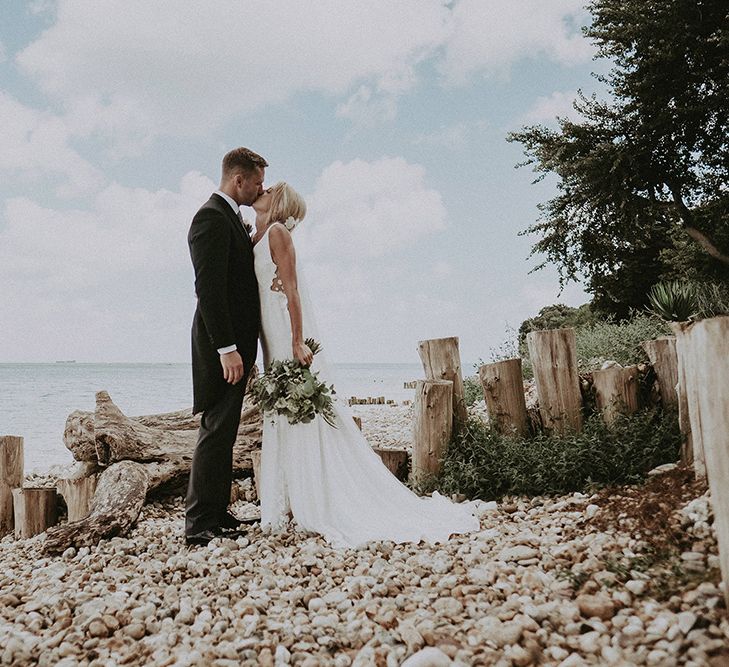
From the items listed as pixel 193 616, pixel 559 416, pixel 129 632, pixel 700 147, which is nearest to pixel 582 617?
pixel 193 616

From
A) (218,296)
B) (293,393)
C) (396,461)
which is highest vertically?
(218,296)

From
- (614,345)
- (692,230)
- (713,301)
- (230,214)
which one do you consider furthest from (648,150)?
(230,214)

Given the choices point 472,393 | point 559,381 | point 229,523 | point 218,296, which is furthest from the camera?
point 472,393

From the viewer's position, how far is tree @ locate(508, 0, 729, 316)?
1496cm

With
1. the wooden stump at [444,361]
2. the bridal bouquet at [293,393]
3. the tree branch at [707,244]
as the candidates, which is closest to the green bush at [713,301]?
the tree branch at [707,244]

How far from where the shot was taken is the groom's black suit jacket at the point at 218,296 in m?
4.65

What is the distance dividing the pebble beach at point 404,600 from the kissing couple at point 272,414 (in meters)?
0.35

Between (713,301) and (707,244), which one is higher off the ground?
(707,244)

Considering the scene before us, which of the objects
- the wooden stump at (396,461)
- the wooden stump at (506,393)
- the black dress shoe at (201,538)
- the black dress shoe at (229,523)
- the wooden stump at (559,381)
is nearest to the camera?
the black dress shoe at (201,538)

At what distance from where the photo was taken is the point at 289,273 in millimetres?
4898

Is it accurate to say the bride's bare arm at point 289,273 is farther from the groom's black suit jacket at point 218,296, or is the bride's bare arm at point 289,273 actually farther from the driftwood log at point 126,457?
the driftwood log at point 126,457

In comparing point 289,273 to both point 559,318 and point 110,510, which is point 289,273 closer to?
point 110,510

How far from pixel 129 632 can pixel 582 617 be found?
86.6 inches

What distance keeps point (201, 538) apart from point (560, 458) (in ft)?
9.58
